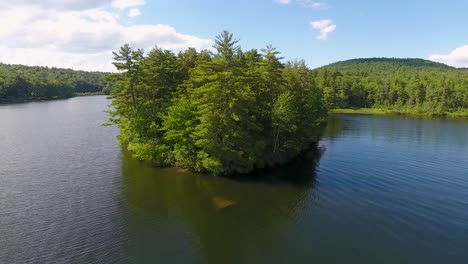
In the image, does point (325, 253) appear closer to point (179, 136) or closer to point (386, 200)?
point (386, 200)

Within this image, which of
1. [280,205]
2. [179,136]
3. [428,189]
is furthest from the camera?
[179,136]

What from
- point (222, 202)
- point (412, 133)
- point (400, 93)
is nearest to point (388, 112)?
point (400, 93)

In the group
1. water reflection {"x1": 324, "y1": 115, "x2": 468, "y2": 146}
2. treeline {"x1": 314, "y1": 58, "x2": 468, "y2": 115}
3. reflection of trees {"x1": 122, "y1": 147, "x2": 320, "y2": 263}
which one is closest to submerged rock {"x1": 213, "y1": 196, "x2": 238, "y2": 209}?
reflection of trees {"x1": 122, "y1": 147, "x2": 320, "y2": 263}

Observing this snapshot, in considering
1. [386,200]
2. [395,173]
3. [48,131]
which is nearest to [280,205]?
[386,200]

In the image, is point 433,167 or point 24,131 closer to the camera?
point 433,167

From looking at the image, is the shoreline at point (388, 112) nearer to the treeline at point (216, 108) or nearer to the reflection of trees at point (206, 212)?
the treeline at point (216, 108)
